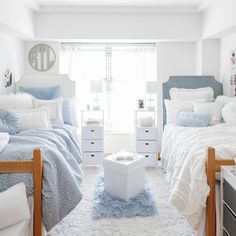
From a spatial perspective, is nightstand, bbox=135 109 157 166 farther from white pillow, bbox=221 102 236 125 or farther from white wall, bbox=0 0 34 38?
white wall, bbox=0 0 34 38

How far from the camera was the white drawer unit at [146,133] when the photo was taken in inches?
185

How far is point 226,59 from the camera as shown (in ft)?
15.3

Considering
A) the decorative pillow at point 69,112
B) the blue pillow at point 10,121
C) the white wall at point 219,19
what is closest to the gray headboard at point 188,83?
the white wall at point 219,19

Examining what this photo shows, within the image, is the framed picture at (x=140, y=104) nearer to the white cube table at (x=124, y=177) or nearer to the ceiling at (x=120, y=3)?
the ceiling at (x=120, y=3)

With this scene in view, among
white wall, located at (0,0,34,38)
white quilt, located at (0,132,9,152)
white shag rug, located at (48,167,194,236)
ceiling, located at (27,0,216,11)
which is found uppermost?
ceiling, located at (27,0,216,11)

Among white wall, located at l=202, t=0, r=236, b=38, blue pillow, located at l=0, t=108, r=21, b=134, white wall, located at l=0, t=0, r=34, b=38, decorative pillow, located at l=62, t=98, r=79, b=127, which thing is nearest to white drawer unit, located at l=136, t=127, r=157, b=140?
decorative pillow, located at l=62, t=98, r=79, b=127

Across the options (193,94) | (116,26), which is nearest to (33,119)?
(116,26)

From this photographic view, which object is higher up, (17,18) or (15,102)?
(17,18)

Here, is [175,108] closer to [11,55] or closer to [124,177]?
[124,177]

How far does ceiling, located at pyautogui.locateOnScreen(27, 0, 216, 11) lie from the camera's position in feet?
14.4

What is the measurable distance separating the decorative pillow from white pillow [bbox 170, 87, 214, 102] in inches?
56.8

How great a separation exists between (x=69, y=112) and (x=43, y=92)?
47cm

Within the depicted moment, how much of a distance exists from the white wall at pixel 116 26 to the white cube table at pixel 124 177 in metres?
2.13

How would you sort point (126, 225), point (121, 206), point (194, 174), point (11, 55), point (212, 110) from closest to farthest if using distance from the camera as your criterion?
point (194, 174) < point (126, 225) < point (121, 206) < point (212, 110) < point (11, 55)
